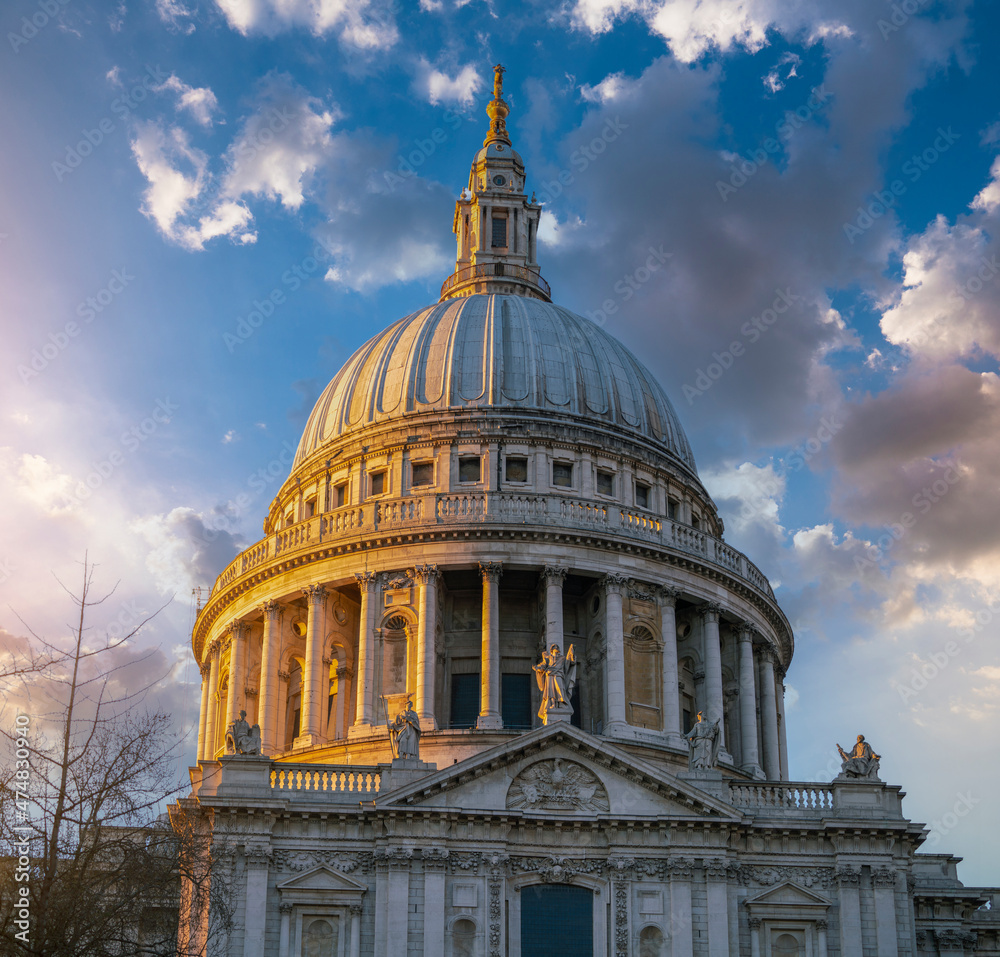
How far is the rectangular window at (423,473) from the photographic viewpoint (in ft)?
198

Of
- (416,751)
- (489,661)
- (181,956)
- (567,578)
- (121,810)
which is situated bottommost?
(181,956)

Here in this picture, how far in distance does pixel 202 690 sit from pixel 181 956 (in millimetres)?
34244

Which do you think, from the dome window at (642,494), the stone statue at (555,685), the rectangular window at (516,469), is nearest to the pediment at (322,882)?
the stone statue at (555,685)

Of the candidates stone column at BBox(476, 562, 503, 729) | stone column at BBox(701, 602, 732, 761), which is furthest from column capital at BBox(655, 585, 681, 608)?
stone column at BBox(476, 562, 503, 729)

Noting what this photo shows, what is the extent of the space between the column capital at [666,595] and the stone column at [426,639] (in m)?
8.73

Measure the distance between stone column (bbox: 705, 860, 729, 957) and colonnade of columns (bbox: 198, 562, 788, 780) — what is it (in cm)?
1104

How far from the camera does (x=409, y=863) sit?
134ft

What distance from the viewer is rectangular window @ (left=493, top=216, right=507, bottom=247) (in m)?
72.4

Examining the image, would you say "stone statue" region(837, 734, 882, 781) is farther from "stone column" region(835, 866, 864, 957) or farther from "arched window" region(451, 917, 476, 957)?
"arched window" region(451, 917, 476, 957)

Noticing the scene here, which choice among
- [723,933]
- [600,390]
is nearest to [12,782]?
[723,933]

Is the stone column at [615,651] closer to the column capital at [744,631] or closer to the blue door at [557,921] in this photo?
the column capital at [744,631]

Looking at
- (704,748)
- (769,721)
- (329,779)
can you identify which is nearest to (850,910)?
(704,748)

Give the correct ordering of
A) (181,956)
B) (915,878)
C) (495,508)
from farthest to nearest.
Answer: (495,508) < (915,878) < (181,956)

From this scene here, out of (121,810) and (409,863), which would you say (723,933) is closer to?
(409,863)
